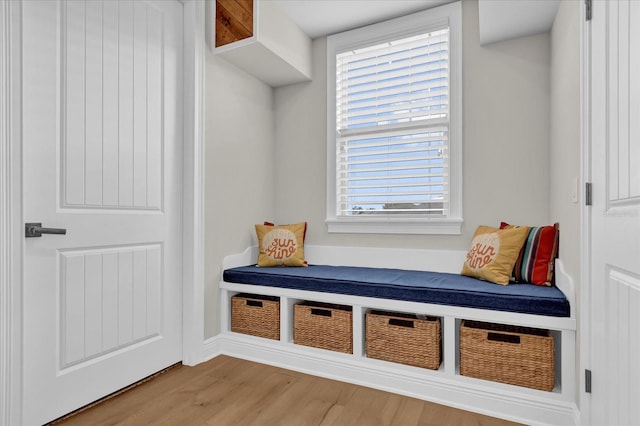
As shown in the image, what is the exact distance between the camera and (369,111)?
2.79m

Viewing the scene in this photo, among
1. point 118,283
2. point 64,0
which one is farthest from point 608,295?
point 64,0

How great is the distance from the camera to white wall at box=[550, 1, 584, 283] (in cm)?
156

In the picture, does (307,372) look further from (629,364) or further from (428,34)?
(428,34)

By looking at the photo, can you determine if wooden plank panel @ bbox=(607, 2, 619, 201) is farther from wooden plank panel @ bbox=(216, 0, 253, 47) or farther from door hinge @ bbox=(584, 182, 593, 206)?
wooden plank panel @ bbox=(216, 0, 253, 47)

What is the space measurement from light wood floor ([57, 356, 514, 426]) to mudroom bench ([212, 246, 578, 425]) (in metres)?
0.09

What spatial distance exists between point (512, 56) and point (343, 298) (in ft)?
6.38

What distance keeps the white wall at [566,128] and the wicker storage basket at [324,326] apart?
1.21 meters

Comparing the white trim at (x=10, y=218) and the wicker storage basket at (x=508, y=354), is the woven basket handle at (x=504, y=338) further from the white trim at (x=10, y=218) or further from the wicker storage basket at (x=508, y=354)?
the white trim at (x=10, y=218)

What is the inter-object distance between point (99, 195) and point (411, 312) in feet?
5.81

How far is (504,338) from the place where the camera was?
1781mm

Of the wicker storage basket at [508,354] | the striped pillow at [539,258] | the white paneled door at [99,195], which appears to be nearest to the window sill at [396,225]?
the striped pillow at [539,258]

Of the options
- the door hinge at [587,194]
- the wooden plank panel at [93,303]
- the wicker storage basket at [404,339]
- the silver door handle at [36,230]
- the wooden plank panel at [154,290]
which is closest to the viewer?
the door hinge at [587,194]

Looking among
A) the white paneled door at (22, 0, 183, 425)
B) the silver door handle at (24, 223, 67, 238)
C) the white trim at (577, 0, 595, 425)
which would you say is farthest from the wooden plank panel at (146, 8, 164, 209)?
the white trim at (577, 0, 595, 425)

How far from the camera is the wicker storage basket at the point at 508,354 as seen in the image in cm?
168
